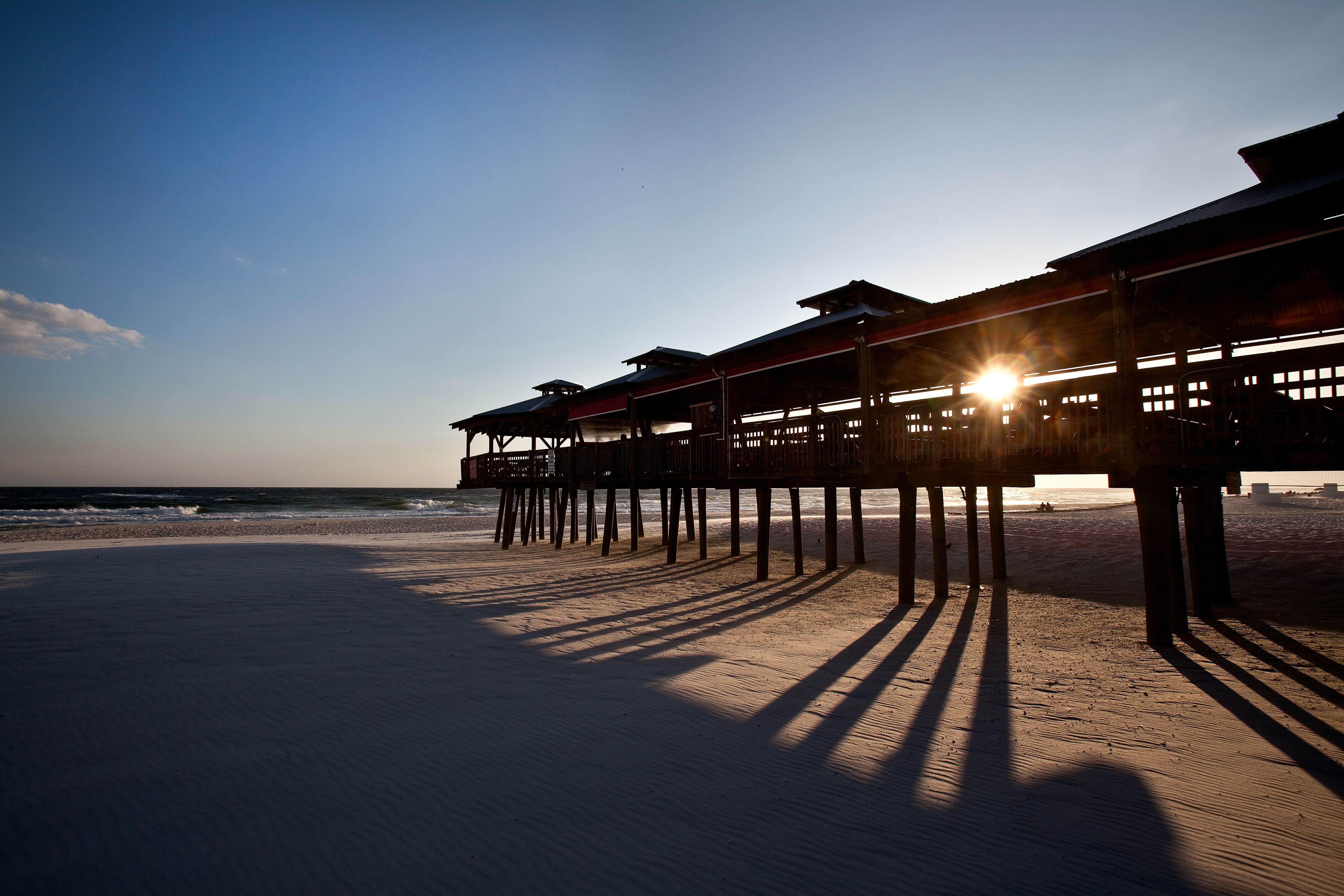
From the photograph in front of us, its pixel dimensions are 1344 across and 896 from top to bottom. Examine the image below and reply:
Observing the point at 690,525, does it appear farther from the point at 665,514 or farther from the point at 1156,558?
the point at 1156,558

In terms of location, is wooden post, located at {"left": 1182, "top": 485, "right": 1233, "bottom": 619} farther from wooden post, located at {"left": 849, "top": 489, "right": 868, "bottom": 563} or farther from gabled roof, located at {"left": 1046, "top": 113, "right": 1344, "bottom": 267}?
wooden post, located at {"left": 849, "top": 489, "right": 868, "bottom": 563}

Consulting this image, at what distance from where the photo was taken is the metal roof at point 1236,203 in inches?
237

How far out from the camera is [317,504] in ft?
194

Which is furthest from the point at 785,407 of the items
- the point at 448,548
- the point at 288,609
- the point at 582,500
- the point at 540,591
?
the point at 582,500

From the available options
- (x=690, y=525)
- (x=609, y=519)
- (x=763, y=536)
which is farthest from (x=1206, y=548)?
(x=690, y=525)

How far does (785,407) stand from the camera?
1992 centimetres

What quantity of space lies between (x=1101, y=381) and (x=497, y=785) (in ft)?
25.1

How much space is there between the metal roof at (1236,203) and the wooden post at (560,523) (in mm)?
16955

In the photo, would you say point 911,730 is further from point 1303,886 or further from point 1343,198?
point 1343,198

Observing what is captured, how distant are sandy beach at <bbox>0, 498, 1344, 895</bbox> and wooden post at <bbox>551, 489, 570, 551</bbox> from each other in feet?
40.1

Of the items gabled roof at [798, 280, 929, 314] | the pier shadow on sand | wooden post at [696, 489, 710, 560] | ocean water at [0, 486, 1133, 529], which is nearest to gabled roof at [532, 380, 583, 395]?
wooden post at [696, 489, 710, 560]

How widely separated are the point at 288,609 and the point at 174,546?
48.3ft

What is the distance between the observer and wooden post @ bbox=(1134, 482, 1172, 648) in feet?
24.2

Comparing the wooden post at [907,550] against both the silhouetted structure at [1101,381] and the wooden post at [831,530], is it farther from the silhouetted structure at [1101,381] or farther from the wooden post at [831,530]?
the wooden post at [831,530]
